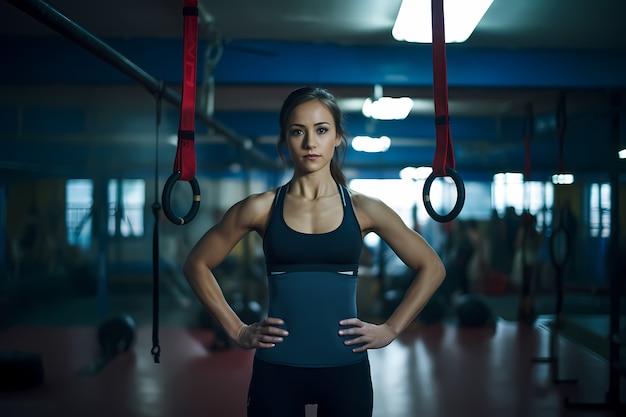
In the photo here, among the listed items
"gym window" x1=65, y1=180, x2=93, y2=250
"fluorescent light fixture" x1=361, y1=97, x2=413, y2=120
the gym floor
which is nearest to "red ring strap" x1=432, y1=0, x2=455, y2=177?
the gym floor

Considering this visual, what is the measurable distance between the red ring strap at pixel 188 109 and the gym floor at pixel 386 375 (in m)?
1.98

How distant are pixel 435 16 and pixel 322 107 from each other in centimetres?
34

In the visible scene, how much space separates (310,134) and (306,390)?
61 centimetres

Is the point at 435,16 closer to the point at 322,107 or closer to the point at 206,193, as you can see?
the point at 322,107

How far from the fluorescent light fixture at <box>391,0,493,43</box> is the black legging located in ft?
4.84

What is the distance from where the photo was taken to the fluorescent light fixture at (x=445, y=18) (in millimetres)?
2369

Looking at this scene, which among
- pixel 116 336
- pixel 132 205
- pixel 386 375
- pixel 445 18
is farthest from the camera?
pixel 132 205

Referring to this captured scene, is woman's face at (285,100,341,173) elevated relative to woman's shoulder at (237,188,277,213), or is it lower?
elevated

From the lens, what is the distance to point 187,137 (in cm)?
134

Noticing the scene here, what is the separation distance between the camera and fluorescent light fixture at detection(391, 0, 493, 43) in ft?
7.77

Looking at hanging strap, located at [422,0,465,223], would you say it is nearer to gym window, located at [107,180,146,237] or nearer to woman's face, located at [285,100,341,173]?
woman's face, located at [285,100,341,173]

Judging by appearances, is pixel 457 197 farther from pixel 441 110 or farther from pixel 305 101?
pixel 305 101

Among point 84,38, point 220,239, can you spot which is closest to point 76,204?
point 84,38

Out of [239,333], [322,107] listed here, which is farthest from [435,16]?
[239,333]
